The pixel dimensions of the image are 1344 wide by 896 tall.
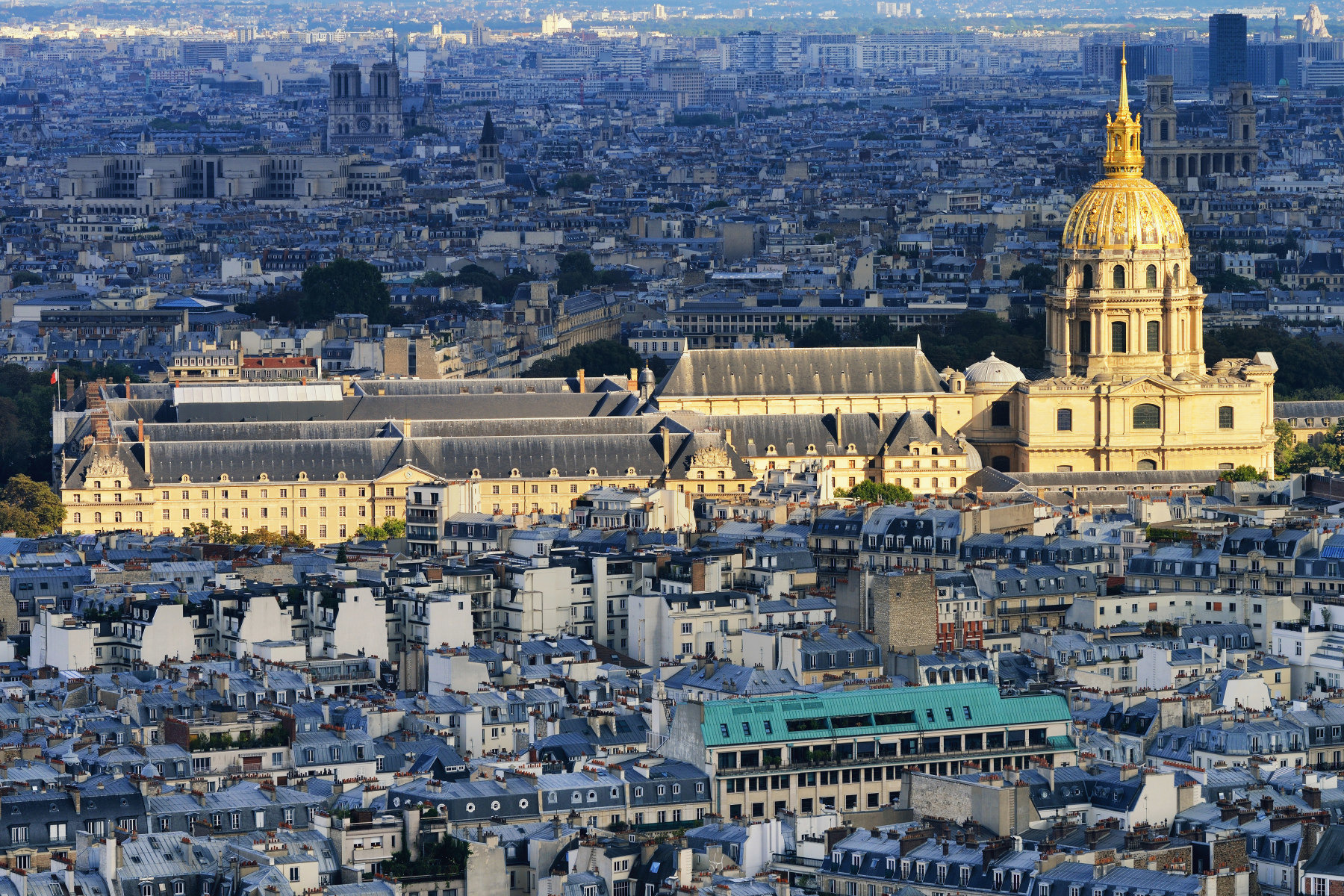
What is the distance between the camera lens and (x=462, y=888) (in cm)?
5859

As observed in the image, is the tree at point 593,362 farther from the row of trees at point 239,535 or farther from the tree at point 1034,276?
the tree at point 1034,276

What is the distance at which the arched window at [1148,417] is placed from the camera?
122 m

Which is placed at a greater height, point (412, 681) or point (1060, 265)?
point (1060, 265)

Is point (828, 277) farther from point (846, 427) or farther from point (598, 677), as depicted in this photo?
point (598, 677)

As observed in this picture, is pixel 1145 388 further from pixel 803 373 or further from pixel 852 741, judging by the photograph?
pixel 852 741

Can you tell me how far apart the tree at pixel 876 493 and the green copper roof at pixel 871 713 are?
40.9 meters

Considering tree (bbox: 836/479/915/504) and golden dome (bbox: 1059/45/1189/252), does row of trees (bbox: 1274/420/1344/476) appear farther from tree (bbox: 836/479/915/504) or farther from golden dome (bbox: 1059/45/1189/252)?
tree (bbox: 836/479/915/504)

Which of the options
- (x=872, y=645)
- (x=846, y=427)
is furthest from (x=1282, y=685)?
(x=846, y=427)

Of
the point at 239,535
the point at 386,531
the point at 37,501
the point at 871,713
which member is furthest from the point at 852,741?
the point at 37,501

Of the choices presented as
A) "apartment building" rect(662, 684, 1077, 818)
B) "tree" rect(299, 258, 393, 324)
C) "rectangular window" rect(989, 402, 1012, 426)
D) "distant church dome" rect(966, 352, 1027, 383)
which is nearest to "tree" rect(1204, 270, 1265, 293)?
"tree" rect(299, 258, 393, 324)

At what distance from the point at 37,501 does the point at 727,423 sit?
62.5ft

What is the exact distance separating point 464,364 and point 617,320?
2504cm

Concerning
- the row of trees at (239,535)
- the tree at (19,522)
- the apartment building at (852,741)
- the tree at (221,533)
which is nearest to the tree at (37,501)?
the tree at (19,522)

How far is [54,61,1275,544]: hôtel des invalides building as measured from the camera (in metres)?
114
